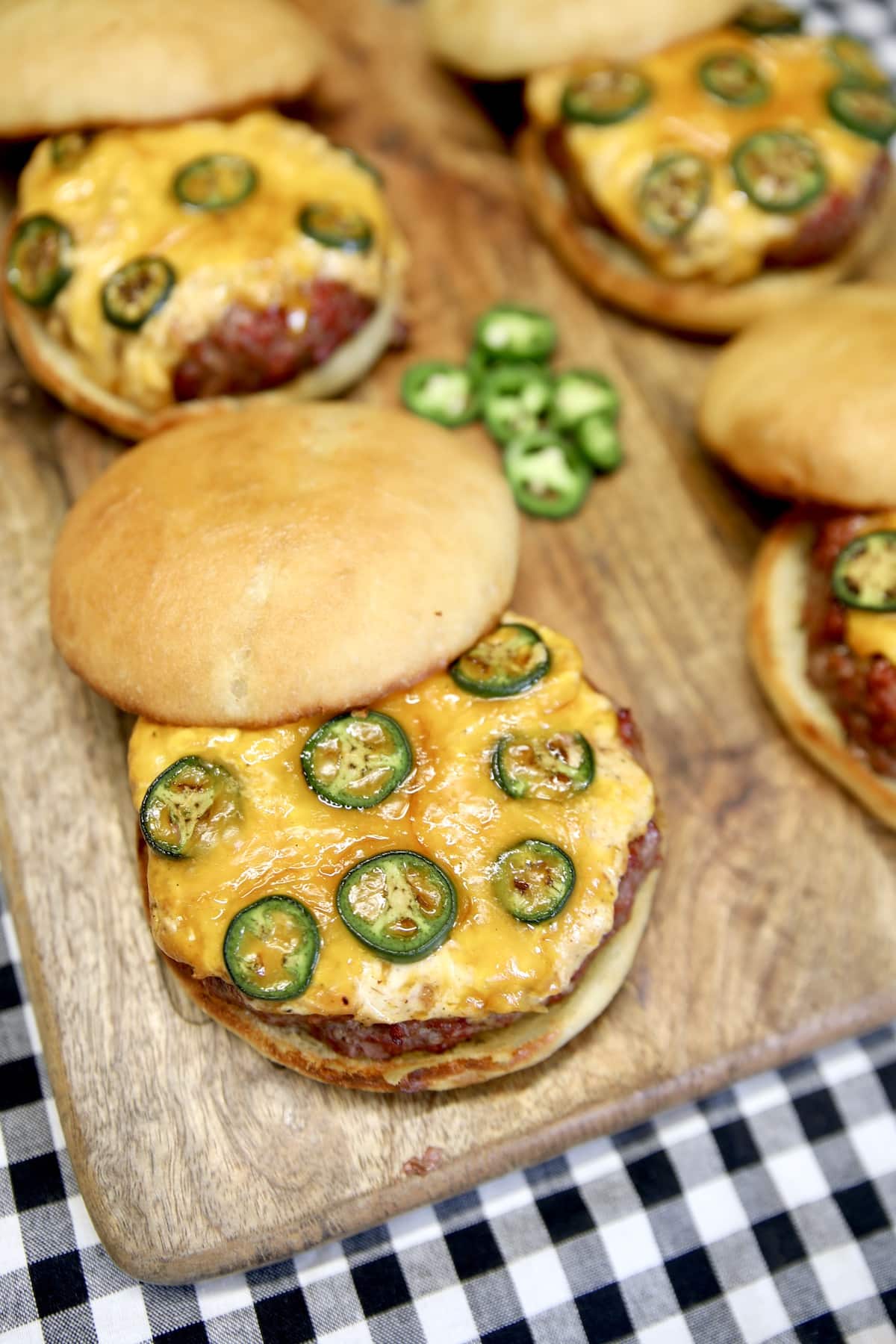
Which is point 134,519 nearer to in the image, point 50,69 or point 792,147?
point 50,69

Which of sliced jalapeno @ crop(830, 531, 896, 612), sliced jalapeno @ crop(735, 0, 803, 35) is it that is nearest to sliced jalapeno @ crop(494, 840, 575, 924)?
sliced jalapeno @ crop(830, 531, 896, 612)

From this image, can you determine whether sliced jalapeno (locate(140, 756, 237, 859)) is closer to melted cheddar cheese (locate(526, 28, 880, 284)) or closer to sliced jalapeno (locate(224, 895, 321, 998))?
sliced jalapeno (locate(224, 895, 321, 998))

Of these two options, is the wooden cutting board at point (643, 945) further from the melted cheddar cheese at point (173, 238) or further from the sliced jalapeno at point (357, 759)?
the sliced jalapeno at point (357, 759)

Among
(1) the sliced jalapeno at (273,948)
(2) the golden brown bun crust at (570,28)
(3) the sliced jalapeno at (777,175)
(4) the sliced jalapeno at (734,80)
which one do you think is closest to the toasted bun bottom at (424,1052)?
(1) the sliced jalapeno at (273,948)

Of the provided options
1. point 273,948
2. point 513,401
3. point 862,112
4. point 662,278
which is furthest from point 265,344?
point 862,112

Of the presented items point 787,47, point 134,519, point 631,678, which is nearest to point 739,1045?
point 631,678

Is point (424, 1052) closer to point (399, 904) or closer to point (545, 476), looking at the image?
point (399, 904)
